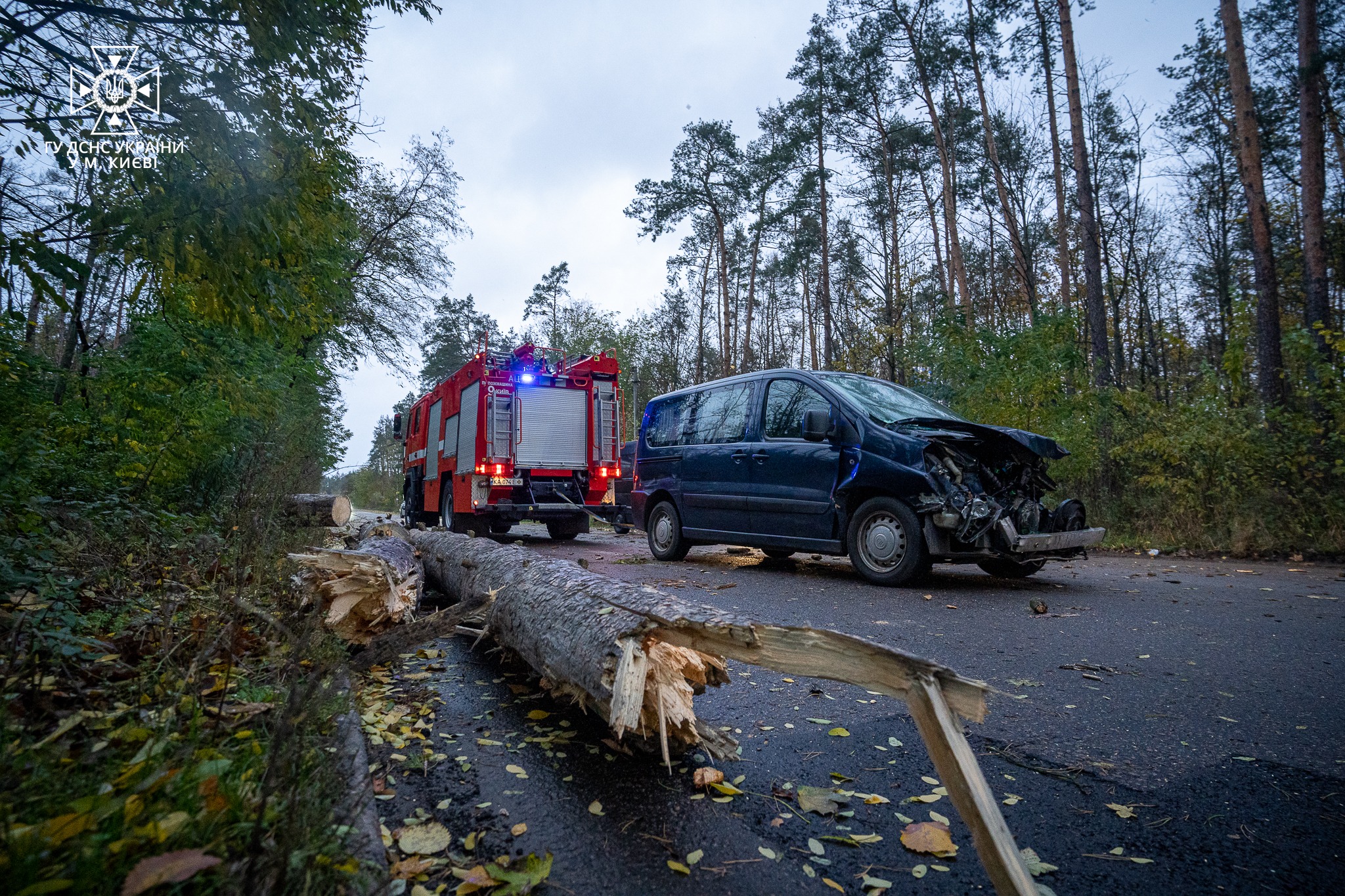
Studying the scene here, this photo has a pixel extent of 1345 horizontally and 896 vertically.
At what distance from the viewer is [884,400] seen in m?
6.68

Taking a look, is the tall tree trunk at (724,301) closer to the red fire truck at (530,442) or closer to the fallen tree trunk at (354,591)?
the red fire truck at (530,442)

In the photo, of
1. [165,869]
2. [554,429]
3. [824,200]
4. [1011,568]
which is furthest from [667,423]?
[824,200]

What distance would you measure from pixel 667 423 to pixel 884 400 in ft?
9.37

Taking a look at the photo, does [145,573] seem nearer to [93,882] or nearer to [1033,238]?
[93,882]

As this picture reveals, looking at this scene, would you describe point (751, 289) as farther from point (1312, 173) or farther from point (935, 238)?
point (1312, 173)

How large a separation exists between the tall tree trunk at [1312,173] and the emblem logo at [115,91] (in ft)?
41.5

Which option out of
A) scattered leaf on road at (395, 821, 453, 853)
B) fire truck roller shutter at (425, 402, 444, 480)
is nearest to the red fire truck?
fire truck roller shutter at (425, 402, 444, 480)

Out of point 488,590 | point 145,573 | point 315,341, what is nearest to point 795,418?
point 488,590

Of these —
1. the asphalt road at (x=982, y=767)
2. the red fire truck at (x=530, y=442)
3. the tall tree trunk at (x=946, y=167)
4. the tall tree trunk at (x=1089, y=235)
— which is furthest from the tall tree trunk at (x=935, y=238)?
the asphalt road at (x=982, y=767)

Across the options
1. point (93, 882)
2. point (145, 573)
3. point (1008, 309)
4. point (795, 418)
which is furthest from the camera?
point (1008, 309)

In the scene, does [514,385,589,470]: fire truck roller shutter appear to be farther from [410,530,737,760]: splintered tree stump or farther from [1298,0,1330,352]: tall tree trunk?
[1298,0,1330,352]: tall tree trunk

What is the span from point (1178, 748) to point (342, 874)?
8.71 feet

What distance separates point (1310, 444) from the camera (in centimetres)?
820

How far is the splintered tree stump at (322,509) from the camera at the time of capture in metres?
9.22
